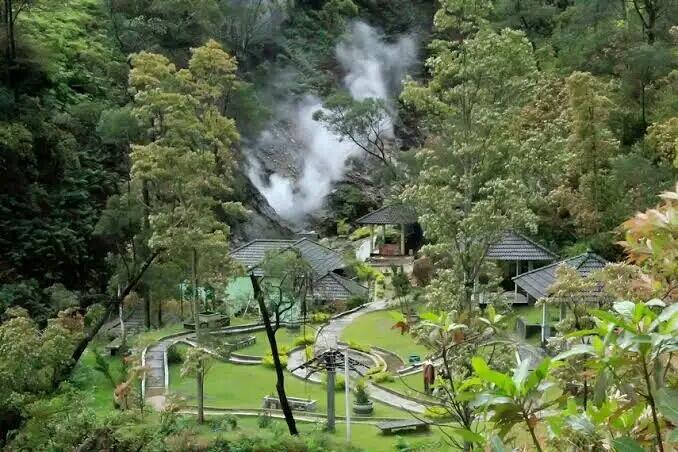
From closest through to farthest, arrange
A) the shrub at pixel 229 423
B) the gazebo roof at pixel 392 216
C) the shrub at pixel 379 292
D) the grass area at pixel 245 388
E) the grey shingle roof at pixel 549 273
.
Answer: the shrub at pixel 229 423 → the grass area at pixel 245 388 → the grey shingle roof at pixel 549 273 → the shrub at pixel 379 292 → the gazebo roof at pixel 392 216

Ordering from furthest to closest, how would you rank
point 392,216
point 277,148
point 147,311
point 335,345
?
point 277,148, point 392,216, point 147,311, point 335,345

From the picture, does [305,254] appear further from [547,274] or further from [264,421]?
[264,421]

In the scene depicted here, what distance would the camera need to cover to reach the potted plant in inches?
594

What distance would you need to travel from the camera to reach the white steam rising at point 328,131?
35562 millimetres

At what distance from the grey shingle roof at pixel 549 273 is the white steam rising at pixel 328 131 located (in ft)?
54.5

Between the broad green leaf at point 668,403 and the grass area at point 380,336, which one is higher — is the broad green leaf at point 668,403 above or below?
above

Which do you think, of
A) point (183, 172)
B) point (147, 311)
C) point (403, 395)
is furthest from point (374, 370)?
point (147, 311)

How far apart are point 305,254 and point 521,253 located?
24.8 feet

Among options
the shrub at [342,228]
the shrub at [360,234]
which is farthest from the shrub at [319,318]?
the shrub at [342,228]

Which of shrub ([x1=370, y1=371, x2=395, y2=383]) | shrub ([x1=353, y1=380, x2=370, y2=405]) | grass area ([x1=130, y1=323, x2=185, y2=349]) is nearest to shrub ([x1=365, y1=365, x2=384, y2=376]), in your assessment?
shrub ([x1=370, y1=371, x2=395, y2=383])

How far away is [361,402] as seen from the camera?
→ 15367 millimetres

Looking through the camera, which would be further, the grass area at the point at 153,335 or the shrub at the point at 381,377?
the grass area at the point at 153,335

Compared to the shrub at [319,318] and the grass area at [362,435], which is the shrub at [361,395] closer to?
the grass area at [362,435]

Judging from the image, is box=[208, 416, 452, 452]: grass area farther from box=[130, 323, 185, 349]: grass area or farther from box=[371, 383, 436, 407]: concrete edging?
box=[130, 323, 185, 349]: grass area
